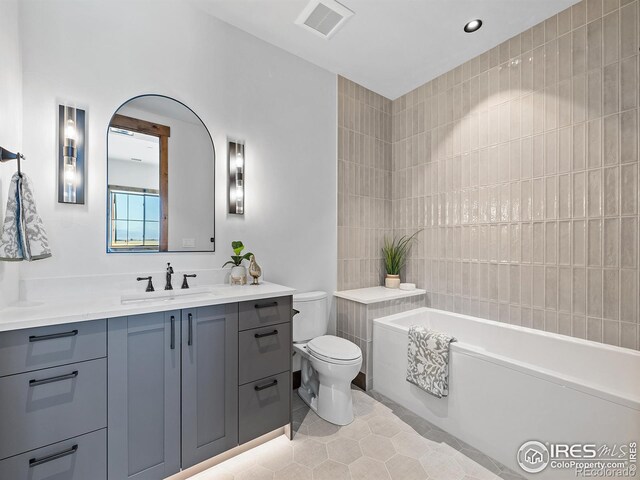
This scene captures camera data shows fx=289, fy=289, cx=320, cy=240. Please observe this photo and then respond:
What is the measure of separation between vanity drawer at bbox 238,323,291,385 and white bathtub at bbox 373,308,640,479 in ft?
3.14

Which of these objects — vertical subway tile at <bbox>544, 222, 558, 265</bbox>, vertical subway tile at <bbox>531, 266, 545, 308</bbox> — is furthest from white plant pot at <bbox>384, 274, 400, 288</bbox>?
vertical subway tile at <bbox>544, 222, 558, 265</bbox>

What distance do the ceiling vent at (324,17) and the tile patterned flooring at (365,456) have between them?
285cm

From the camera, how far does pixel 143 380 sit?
1350mm

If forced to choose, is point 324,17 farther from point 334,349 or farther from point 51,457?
point 51,457

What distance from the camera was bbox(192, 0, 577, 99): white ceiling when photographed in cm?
200

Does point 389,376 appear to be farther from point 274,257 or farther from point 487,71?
point 487,71

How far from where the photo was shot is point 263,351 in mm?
1689

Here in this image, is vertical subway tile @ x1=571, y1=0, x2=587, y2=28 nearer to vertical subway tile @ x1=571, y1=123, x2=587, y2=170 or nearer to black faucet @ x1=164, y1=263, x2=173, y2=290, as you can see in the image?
vertical subway tile @ x1=571, y1=123, x2=587, y2=170

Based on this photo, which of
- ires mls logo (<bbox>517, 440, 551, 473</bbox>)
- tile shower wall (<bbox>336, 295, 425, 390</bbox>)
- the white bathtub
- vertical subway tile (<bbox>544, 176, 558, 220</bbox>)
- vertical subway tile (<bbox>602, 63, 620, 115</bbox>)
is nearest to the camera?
the white bathtub

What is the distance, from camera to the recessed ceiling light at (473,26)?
7.09 feet

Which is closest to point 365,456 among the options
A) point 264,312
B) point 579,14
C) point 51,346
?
point 264,312

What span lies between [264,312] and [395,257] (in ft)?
5.91

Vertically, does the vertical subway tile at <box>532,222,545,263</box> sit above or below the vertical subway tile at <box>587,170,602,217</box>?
below

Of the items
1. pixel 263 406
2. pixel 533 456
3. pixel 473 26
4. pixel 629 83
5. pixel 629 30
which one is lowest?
pixel 533 456
